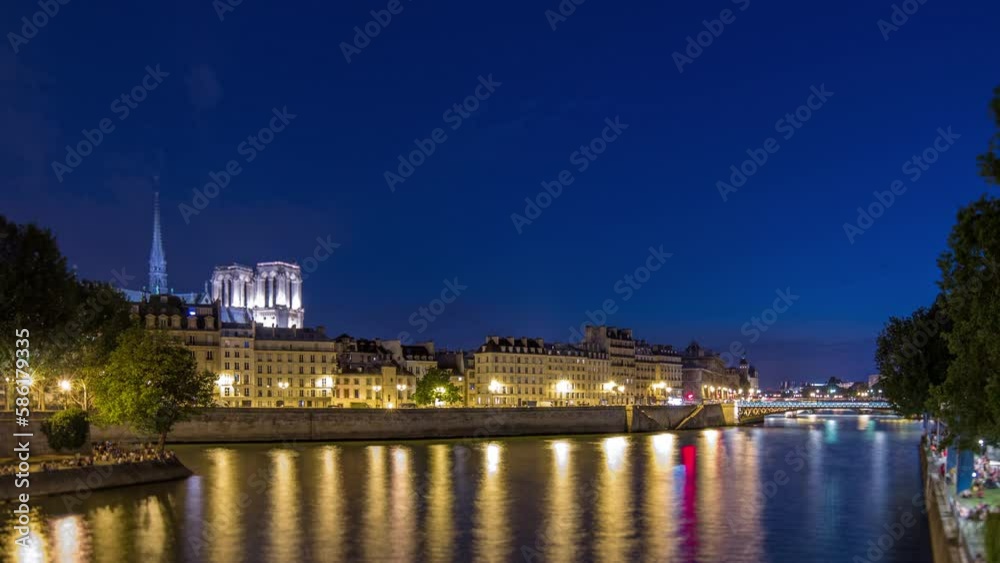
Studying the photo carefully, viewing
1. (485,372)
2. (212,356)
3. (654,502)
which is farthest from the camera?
(485,372)

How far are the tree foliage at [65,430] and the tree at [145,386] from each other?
2.52 meters

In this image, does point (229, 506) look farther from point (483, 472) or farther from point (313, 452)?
point (313, 452)

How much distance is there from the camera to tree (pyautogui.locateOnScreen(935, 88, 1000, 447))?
78.8 ft

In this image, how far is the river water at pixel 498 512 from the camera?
3278cm

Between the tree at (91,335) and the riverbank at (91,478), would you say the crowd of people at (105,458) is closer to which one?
the riverbank at (91,478)

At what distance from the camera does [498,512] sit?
41.3 m

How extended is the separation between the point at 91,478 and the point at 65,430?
12.9 feet

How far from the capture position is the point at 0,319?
153 ft

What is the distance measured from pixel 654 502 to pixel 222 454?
35328mm

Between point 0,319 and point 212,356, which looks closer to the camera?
point 0,319

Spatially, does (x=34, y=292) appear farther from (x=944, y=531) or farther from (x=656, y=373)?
(x=656, y=373)

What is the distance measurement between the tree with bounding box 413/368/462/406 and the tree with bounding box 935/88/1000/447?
83405 mm

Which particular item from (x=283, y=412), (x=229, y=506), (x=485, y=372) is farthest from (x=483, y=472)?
(x=485, y=372)

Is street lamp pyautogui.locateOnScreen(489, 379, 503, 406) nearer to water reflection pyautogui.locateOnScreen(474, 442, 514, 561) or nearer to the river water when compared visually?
the river water
